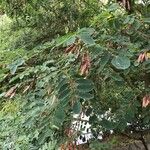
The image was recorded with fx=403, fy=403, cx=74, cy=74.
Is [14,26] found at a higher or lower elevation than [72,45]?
lower

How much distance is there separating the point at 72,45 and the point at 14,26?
8.60ft

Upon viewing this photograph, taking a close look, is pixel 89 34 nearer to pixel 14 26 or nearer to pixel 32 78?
pixel 32 78

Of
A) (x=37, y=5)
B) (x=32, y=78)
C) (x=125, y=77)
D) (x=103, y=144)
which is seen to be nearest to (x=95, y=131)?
(x=103, y=144)

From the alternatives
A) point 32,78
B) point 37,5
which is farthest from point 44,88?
point 37,5

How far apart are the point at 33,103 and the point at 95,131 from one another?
99 cm

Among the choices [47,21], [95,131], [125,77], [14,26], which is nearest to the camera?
[125,77]

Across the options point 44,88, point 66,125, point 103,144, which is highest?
point 44,88

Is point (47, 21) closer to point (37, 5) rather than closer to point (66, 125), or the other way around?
A: point (37, 5)

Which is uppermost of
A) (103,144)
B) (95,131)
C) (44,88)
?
(44,88)

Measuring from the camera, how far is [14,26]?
3.83 meters

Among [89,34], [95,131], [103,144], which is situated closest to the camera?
[89,34]

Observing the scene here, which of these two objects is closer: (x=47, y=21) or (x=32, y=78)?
(x=32, y=78)

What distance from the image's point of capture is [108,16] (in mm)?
1498

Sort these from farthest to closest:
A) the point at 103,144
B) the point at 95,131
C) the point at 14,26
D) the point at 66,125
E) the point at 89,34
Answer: the point at 14,26 < the point at 103,144 < the point at 95,131 < the point at 66,125 < the point at 89,34
